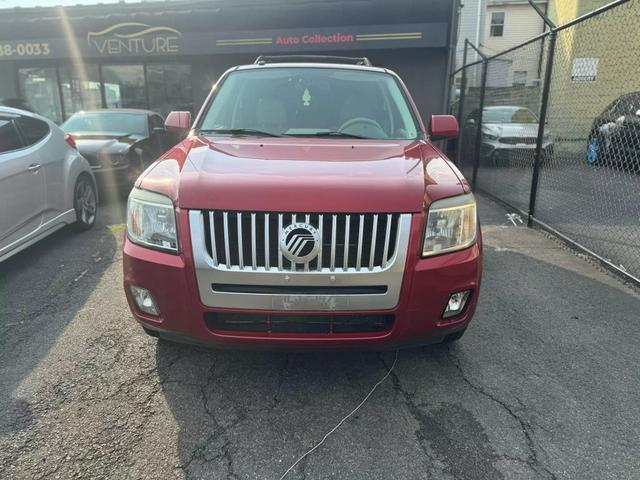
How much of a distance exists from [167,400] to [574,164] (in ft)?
18.8

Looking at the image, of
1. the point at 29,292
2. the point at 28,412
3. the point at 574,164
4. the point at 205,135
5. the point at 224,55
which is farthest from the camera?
the point at 224,55

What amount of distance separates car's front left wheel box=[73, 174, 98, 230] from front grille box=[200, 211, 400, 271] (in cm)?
414

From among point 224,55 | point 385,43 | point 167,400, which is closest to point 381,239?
point 167,400

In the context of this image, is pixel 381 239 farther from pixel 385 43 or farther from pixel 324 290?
pixel 385 43

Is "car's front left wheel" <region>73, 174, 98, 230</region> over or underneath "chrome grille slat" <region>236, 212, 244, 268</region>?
underneath

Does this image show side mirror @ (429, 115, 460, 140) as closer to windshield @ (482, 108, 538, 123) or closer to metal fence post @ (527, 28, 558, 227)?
metal fence post @ (527, 28, 558, 227)

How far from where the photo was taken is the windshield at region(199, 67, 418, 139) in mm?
3613

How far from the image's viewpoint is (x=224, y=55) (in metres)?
13.0

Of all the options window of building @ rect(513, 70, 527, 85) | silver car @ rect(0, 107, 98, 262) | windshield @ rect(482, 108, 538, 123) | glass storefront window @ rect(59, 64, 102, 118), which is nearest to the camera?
silver car @ rect(0, 107, 98, 262)

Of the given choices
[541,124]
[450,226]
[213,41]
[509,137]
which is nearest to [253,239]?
[450,226]

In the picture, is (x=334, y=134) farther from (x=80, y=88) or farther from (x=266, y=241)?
(x=80, y=88)

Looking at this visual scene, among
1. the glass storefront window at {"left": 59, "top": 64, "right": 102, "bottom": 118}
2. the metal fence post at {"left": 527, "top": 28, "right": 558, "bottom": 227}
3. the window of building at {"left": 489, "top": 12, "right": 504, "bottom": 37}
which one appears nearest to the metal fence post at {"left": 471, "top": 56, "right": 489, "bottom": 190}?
the metal fence post at {"left": 527, "top": 28, "right": 558, "bottom": 227}

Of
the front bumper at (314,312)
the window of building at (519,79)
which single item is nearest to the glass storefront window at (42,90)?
the window of building at (519,79)

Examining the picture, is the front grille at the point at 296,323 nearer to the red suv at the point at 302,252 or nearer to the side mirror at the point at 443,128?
the red suv at the point at 302,252
